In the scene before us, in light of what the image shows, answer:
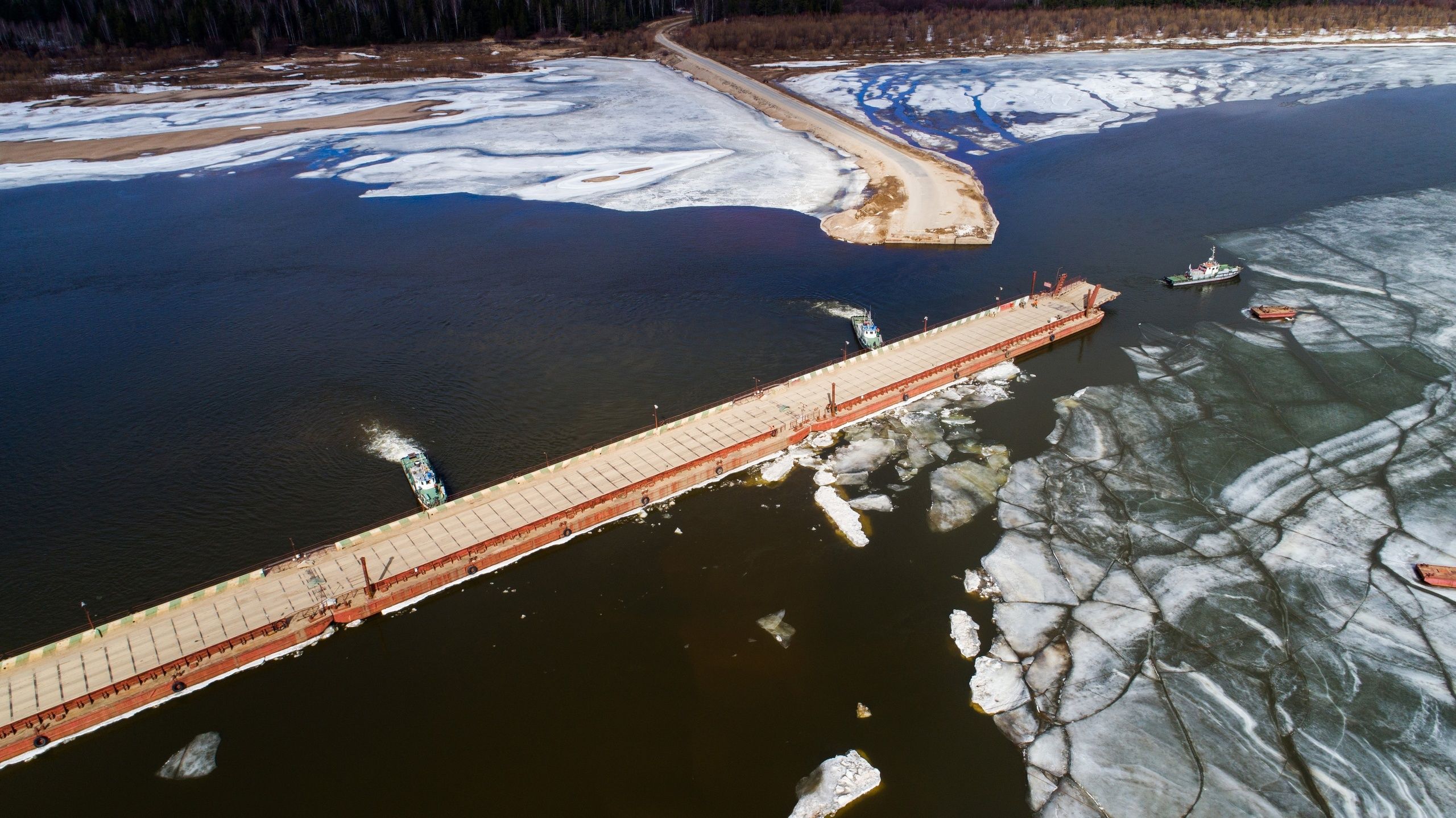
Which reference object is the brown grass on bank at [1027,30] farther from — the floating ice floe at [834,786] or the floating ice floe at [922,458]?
the floating ice floe at [834,786]

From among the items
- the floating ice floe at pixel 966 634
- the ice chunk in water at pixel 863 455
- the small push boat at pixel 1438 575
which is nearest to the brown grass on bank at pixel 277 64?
the ice chunk in water at pixel 863 455

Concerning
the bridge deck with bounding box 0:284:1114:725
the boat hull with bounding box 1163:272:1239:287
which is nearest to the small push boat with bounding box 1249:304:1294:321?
the boat hull with bounding box 1163:272:1239:287

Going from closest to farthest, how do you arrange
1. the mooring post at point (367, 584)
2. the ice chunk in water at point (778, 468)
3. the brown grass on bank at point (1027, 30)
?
1. the mooring post at point (367, 584)
2. the ice chunk in water at point (778, 468)
3. the brown grass on bank at point (1027, 30)

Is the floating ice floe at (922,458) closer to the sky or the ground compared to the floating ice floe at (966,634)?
closer to the sky

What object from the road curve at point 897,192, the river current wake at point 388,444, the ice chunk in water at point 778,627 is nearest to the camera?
the ice chunk in water at point 778,627

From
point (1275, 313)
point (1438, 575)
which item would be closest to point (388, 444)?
point (1438, 575)

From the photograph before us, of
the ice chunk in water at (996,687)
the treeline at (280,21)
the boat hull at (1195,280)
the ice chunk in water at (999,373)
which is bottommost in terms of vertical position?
the ice chunk in water at (996,687)

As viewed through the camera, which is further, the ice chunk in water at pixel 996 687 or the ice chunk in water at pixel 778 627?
the ice chunk in water at pixel 778 627

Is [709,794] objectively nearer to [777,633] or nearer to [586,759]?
[586,759]
